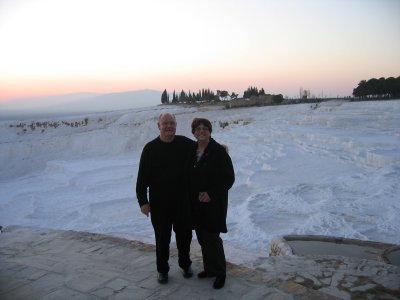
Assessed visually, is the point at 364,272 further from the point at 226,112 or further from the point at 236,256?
the point at 226,112

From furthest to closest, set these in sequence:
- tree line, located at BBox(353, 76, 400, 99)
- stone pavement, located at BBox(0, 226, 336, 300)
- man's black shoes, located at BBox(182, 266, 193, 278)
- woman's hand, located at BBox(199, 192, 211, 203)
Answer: tree line, located at BBox(353, 76, 400, 99) → man's black shoes, located at BBox(182, 266, 193, 278) → woman's hand, located at BBox(199, 192, 211, 203) → stone pavement, located at BBox(0, 226, 336, 300)

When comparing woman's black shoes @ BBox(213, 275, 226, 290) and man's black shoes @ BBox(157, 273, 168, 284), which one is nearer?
woman's black shoes @ BBox(213, 275, 226, 290)

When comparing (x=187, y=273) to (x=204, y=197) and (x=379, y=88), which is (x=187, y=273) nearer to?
(x=204, y=197)

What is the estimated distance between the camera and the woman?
3582 mm

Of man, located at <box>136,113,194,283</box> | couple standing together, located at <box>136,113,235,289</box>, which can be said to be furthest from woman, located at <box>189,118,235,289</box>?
man, located at <box>136,113,194,283</box>

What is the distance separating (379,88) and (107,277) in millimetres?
44527

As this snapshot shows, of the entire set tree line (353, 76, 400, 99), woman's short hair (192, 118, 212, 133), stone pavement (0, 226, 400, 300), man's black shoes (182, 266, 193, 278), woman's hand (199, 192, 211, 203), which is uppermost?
tree line (353, 76, 400, 99)

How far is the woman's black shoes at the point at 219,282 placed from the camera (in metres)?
3.52

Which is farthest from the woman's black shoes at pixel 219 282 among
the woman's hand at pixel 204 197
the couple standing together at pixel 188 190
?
the woman's hand at pixel 204 197

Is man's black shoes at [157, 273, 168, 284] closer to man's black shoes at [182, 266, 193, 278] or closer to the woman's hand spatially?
man's black shoes at [182, 266, 193, 278]

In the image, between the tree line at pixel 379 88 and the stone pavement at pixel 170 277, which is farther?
the tree line at pixel 379 88

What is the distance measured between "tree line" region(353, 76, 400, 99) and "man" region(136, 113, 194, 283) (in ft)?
135

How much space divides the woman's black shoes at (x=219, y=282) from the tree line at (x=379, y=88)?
41251mm

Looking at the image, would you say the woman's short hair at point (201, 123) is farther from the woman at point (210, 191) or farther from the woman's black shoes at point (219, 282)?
the woman's black shoes at point (219, 282)
